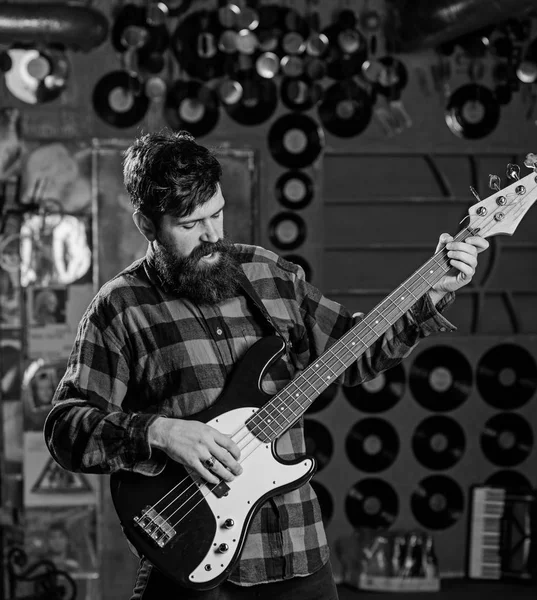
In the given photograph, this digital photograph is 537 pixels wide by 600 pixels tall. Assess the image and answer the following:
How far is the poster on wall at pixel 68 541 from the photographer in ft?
16.4

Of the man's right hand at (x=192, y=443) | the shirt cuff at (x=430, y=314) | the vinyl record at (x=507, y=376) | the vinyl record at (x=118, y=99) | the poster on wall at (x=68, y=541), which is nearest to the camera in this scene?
the man's right hand at (x=192, y=443)

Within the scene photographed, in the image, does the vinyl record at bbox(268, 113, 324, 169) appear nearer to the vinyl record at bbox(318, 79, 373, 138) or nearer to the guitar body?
the vinyl record at bbox(318, 79, 373, 138)

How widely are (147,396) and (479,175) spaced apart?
3762mm

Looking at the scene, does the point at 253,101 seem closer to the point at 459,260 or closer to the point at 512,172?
the point at 512,172

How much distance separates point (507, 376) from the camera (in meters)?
5.37

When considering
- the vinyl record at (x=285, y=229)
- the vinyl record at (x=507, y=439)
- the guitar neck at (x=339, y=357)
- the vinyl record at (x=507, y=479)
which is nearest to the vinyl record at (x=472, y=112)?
the vinyl record at (x=285, y=229)

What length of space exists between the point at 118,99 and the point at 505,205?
336cm

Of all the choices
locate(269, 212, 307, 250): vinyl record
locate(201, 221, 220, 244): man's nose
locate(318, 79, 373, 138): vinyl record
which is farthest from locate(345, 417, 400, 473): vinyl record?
locate(201, 221, 220, 244): man's nose

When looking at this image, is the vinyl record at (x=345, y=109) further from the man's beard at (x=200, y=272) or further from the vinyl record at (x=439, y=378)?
the man's beard at (x=200, y=272)

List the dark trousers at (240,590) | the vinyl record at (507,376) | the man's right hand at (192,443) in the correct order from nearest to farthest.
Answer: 1. the man's right hand at (192,443)
2. the dark trousers at (240,590)
3. the vinyl record at (507,376)

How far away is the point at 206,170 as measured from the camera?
6.84 feet

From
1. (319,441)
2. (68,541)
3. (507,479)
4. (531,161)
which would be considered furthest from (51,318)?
(531,161)

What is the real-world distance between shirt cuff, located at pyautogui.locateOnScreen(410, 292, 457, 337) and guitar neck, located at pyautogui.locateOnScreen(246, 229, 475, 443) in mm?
16

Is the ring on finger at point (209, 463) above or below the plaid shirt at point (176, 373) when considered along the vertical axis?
below
